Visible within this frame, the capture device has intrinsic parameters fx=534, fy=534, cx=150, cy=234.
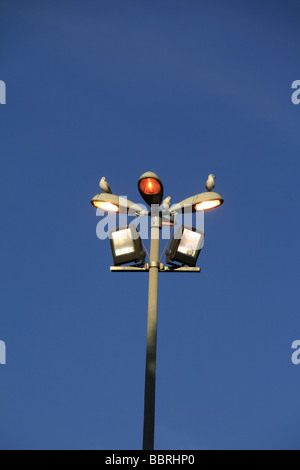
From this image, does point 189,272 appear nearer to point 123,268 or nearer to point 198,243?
point 198,243

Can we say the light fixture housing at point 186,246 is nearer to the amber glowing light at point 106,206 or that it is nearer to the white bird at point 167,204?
the white bird at point 167,204

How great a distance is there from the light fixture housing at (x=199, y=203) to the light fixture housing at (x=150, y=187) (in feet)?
0.97

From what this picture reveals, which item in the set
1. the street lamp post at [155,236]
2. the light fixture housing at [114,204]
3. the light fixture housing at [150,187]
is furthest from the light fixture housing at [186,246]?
the light fixture housing at [114,204]

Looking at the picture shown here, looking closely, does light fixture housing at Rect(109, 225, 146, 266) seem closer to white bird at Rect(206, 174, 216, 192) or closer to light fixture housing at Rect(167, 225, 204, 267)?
light fixture housing at Rect(167, 225, 204, 267)

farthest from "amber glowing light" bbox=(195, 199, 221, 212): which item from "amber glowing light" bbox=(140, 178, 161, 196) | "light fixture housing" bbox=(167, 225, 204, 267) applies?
"amber glowing light" bbox=(140, 178, 161, 196)

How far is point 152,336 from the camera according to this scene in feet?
19.9

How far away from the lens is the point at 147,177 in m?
6.60

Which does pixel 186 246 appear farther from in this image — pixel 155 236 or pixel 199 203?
pixel 199 203

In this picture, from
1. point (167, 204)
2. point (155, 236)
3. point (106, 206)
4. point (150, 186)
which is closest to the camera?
point (150, 186)

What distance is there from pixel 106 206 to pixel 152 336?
1.86 meters

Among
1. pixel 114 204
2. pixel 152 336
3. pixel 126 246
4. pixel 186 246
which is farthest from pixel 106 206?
pixel 152 336

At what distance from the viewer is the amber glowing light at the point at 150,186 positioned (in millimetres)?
6629

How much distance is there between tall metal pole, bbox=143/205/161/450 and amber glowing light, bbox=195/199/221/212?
523mm

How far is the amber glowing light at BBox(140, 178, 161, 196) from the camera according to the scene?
663 centimetres
